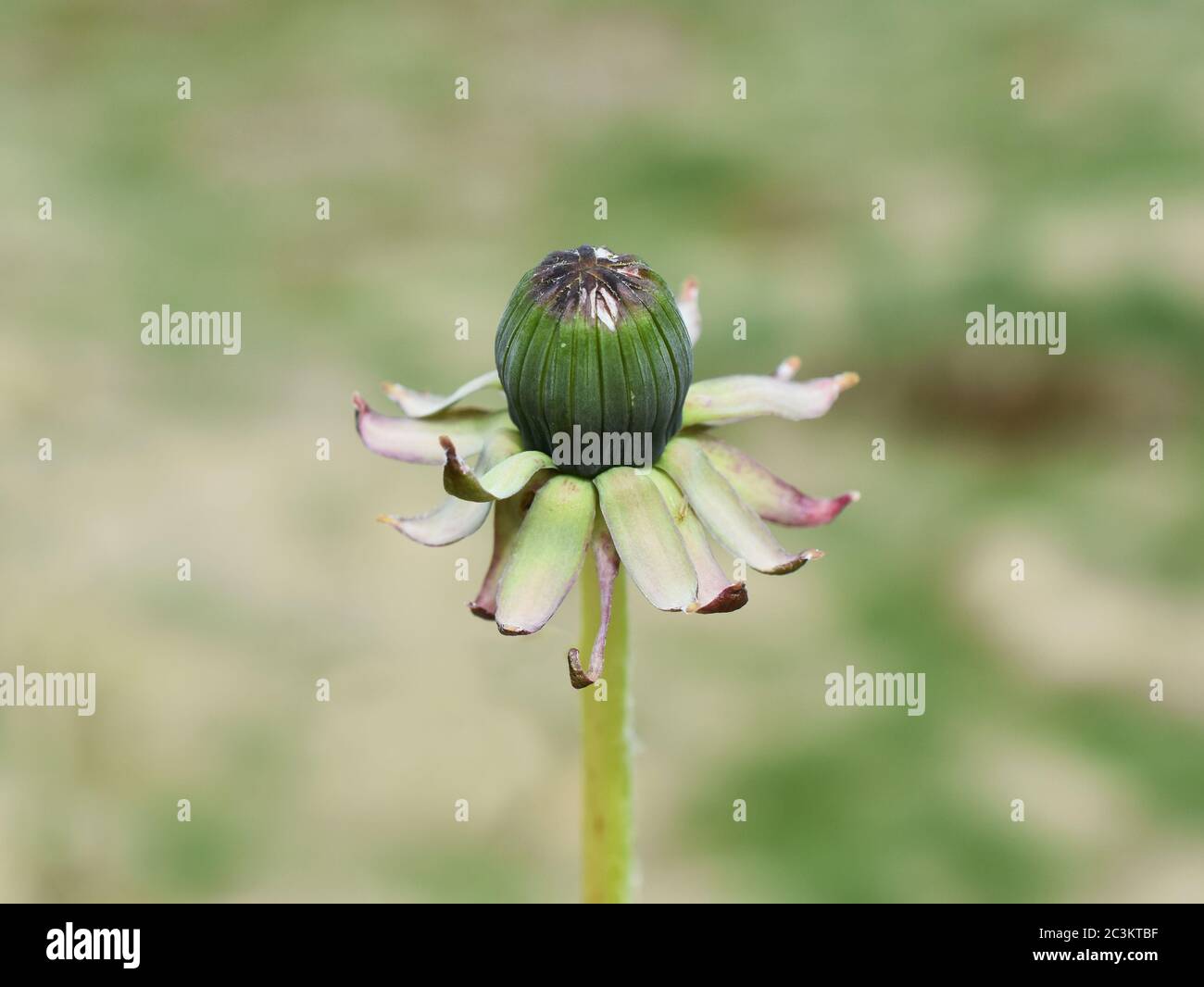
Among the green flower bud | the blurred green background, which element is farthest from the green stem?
the blurred green background

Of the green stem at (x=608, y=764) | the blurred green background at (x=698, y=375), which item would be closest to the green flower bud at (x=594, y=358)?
the green stem at (x=608, y=764)

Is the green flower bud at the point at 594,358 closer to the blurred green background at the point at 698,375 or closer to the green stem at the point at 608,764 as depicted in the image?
the green stem at the point at 608,764

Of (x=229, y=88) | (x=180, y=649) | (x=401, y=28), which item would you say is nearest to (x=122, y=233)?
(x=229, y=88)

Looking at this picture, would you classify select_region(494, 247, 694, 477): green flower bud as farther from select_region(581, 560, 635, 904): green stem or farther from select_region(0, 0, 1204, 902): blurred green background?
select_region(0, 0, 1204, 902): blurred green background

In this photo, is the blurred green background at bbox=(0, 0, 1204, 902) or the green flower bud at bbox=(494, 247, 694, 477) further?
the blurred green background at bbox=(0, 0, 1204, 902)

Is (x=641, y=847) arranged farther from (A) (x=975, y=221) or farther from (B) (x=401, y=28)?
(B) (x=401, y=28)

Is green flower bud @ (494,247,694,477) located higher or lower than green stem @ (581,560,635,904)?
higher
